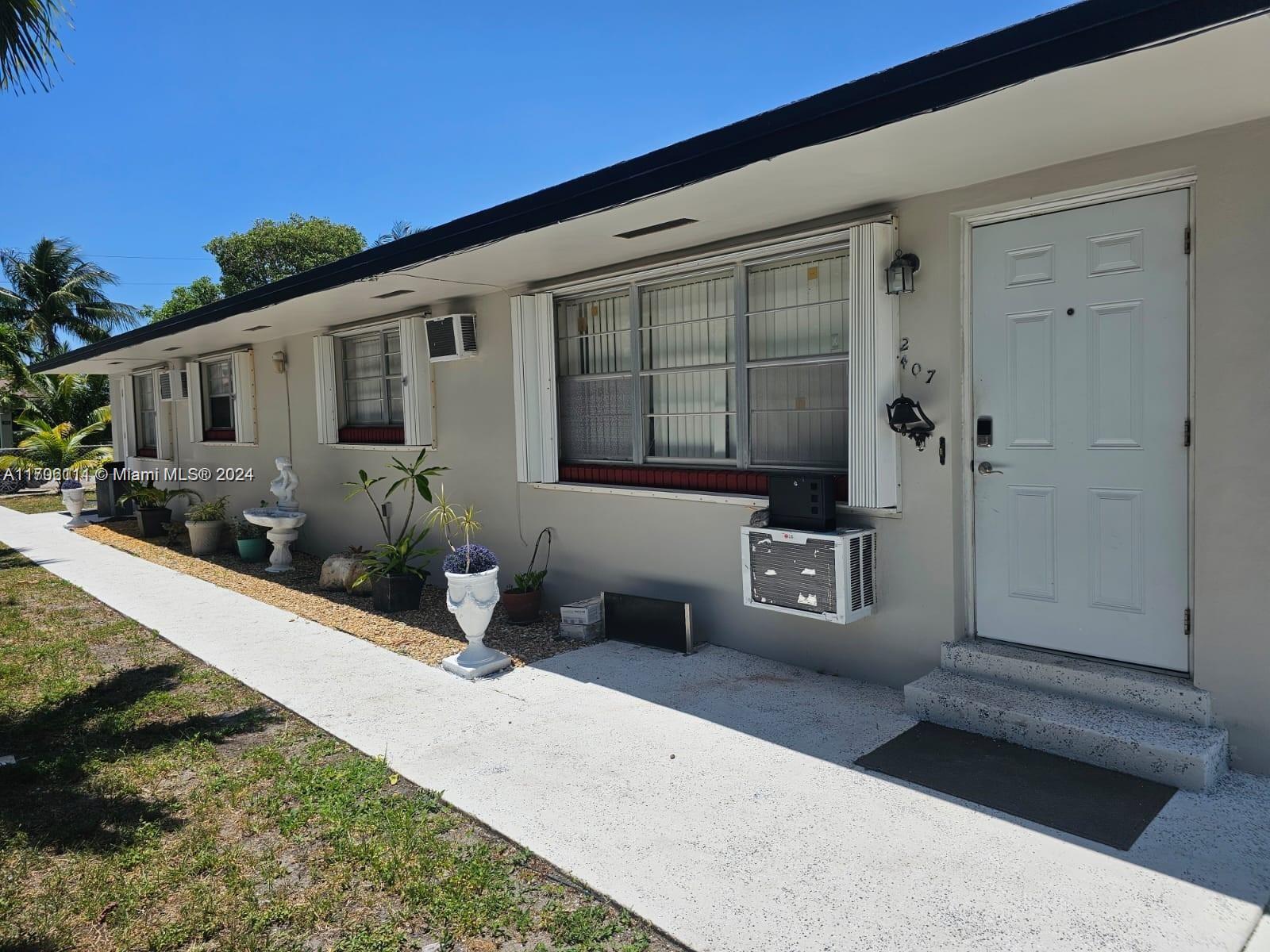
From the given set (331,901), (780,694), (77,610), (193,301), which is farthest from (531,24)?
(193,301)

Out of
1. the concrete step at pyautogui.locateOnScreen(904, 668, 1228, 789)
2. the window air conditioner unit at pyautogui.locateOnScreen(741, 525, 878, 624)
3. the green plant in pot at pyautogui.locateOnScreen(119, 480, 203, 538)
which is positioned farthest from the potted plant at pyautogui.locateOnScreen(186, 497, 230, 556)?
the concrete step at pyautogui.locateOnScreen(904, 668, 1228, 789)

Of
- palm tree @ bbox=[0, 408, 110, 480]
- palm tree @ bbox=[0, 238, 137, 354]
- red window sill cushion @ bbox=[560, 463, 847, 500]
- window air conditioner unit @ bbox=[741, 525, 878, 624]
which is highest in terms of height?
palm tree @ bbox=[0, 238, 137, 354]

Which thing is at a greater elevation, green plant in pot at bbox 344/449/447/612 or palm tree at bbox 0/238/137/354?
palm tree at bbox 0/238/137/354

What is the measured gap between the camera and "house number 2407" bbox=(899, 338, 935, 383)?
414cm

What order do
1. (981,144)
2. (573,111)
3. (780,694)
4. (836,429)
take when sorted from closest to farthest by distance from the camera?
1. (981,144)
2. (780,694)
3. (836,429)
4. (573,111)

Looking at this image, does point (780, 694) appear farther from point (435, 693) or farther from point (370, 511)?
point (370, 511)

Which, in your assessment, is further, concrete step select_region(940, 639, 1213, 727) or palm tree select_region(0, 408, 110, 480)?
palm tree select_region(0, 408, 110, 480)

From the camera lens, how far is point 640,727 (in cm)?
399

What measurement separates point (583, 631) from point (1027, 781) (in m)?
2.93

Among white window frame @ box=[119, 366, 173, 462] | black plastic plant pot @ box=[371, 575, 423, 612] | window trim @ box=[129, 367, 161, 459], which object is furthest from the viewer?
window trim @ box=[129, 367, 161, 459]

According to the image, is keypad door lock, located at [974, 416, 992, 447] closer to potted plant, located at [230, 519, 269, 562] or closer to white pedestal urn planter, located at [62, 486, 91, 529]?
potted plant, located at [230, 519, 269, 562]

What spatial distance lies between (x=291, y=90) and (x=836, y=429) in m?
19.0

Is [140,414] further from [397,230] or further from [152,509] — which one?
[397,230]

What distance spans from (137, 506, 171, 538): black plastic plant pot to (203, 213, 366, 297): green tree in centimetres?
2340
